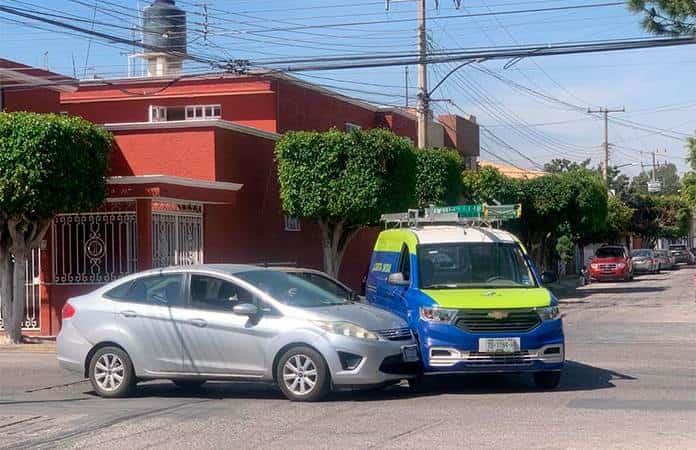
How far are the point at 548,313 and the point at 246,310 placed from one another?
12.1 ft

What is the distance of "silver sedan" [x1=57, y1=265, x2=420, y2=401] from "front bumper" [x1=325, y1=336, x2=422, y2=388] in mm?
11

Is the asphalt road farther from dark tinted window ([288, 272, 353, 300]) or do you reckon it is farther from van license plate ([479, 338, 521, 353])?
dark tinted window ([288, 272, 353, 300])

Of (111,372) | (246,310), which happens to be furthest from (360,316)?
(111,372)

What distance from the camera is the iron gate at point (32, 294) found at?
21875 millimetres

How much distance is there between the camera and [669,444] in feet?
30.6

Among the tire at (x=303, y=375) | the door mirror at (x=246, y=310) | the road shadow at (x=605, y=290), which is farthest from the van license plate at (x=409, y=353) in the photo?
the road shadow at (x=605, y=290)

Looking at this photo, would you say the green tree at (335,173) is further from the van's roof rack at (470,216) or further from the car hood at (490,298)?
the car hood at (490,298)

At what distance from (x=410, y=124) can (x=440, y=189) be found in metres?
12.0

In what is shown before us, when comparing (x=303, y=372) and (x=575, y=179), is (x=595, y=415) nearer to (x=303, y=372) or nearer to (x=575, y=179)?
(x=303, y=372)

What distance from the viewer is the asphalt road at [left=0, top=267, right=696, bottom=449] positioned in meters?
9.77

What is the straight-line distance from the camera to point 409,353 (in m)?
12.2

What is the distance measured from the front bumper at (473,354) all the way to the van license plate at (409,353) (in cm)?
27

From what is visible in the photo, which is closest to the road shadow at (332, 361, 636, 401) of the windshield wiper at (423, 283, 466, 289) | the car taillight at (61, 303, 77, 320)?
the windshield wiper at (423, 283, 466, 289)

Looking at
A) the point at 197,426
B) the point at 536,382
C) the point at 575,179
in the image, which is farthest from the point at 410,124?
the point at 197,426
